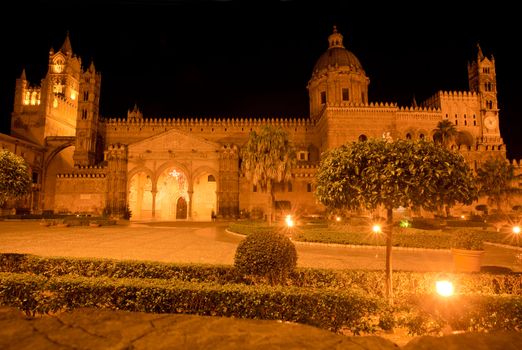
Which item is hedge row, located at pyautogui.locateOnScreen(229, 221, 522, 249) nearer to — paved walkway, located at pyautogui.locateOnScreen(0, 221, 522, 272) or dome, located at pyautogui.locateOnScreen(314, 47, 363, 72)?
paved walkway, located at pyautogui.locateOnScreen(0, 221, 522, 272)

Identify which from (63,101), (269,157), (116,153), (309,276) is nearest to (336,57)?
(269,157)

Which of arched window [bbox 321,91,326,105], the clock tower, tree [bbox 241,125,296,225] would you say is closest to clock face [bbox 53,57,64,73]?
arched window [bbox 321,91,326,105]

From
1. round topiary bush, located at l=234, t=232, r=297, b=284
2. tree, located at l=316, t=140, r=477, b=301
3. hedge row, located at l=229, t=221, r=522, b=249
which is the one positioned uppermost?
tree, located at l=316, t=140, r=477, b=301

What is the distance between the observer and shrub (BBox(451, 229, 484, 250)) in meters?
10.5

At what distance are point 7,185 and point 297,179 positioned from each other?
33.7 meters

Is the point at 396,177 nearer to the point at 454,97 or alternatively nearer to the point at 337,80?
the point at 337,80

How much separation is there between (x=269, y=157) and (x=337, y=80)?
28.4m

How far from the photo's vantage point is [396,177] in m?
7.75

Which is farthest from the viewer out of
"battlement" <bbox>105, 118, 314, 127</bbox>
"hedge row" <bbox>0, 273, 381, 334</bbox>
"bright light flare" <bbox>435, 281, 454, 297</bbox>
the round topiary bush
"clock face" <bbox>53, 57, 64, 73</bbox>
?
"clock face" <bbox>53, 57, 64, 73</bbox>

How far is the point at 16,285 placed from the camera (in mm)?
6133

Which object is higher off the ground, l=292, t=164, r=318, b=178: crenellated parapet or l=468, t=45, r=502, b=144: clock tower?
l=468, t=45, r=502, b=144: clock tower

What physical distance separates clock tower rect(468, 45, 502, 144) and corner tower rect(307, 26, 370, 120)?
863 inches

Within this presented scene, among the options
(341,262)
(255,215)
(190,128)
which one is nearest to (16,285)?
(341,262)

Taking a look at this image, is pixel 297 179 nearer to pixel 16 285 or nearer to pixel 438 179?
pixel 438 179
